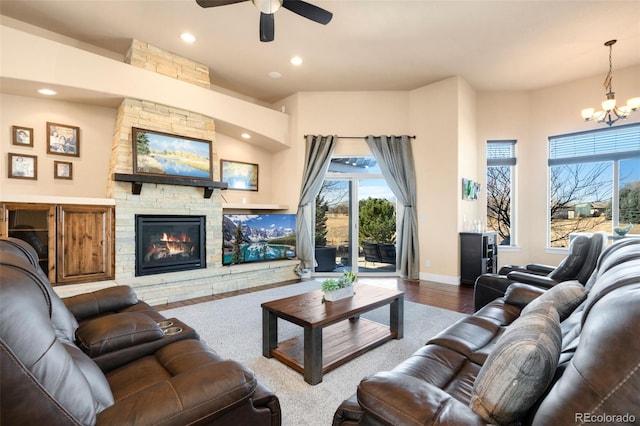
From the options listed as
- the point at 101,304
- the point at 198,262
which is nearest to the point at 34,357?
the point at 101,304

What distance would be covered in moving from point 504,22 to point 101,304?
527 cm

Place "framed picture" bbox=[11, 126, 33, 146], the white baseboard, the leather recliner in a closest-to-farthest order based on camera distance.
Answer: the leather recliner
"framed picture" bbox=[11, 126, 33, 146]
the white baseboard

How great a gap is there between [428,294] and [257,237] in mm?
3062

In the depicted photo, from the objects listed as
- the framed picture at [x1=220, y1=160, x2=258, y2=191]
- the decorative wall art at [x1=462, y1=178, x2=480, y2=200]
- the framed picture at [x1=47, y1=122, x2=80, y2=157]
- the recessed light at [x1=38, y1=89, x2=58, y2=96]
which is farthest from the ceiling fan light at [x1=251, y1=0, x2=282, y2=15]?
the decorative wall art at [x1=462, y1=178, x2=480, y2=200]

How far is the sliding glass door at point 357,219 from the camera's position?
6055 millimetres

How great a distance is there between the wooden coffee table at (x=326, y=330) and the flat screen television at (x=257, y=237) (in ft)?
8.39

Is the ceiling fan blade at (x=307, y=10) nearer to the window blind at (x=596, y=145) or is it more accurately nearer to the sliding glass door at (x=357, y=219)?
the sliding glass door at (x=357, y=219)

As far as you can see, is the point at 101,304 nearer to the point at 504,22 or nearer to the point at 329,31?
the point at 329,31

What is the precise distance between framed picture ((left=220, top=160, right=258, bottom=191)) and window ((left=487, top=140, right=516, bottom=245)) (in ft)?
16.4

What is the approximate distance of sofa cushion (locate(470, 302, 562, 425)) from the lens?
3.01ft

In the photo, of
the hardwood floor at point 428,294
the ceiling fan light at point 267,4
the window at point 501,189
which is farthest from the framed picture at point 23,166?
the window at point 501,189

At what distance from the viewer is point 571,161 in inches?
223

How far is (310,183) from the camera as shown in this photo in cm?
593

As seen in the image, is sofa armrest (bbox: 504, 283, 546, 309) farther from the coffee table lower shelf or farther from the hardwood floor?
the hardwood floor
